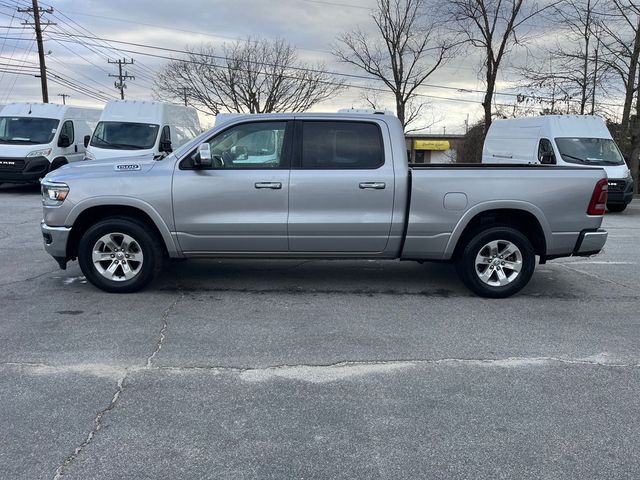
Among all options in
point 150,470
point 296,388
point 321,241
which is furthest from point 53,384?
point 321,241

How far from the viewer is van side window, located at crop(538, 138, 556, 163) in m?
14.8

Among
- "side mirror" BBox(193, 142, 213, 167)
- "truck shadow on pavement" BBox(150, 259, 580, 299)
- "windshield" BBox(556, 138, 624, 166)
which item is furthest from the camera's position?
"windshield" BBox(556, 138, 624, 166)

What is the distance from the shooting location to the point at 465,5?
85.1ft

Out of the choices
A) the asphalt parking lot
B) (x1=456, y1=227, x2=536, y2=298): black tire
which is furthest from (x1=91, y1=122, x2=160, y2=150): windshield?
(x1=456, y1=227, x2=536, y2=298): black tire

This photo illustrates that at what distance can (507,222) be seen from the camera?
6.11 meters

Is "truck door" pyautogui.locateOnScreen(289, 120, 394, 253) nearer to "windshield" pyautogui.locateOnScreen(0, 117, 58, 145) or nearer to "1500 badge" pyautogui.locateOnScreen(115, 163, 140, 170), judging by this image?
"1500 badge" pyautogui.locateOnScreen(115, 163, 140, 170)

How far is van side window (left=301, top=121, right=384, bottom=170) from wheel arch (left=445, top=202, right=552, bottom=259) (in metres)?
1.12

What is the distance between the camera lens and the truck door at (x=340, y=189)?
5.76m

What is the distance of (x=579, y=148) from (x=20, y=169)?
15.4 meters

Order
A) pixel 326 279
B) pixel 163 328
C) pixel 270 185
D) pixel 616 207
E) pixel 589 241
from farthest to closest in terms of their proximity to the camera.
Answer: pixel 616 207, pixel 326 279, pixel 589 241, pixel 270 185, pixel 163 328

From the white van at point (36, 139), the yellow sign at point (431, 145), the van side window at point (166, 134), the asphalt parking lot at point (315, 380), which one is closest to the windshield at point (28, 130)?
the white van at point (36, 139)

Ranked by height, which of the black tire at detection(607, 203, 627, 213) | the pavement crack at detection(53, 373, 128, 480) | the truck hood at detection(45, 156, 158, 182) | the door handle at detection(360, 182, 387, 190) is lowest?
the pavement crack at detection(53, 373, 128, 480)

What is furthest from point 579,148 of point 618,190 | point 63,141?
point 63,141

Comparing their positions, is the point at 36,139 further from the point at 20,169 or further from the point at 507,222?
the point at 507,222
